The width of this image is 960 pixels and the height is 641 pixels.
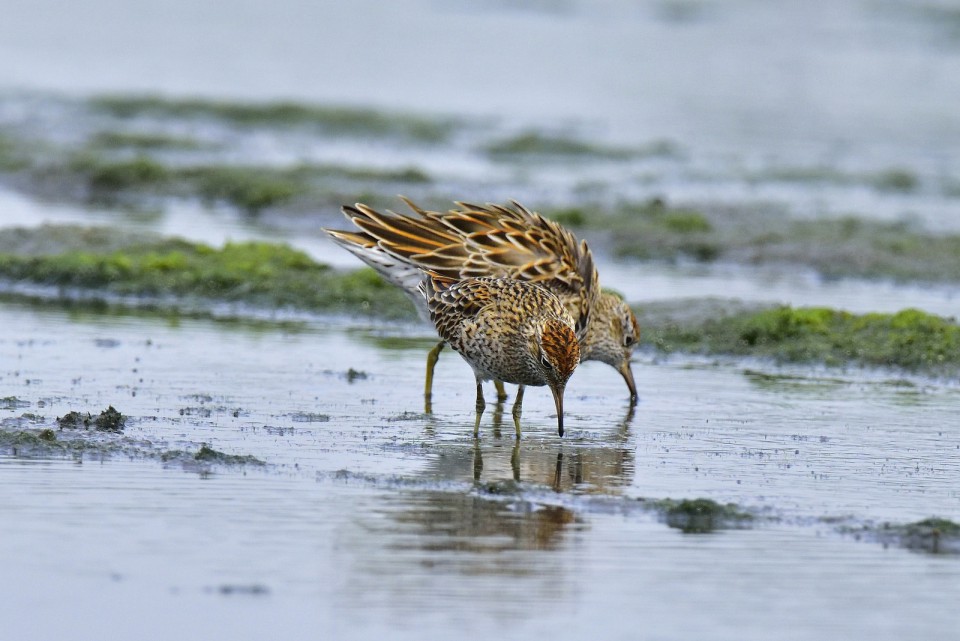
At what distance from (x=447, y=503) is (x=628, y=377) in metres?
3.52

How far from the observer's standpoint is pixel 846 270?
17266 millimetres

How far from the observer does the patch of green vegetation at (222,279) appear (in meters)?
13.9

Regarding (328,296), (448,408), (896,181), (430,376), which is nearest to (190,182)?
(328,296)

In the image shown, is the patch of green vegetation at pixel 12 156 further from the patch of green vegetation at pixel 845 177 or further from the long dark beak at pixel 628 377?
the long dark beak at pixel 628 377

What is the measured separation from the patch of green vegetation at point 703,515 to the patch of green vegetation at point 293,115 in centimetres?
2122

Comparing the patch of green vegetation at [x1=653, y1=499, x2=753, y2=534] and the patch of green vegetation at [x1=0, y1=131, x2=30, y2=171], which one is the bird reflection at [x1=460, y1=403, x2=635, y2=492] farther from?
the patch of green vegetation at [x1=0, y1=131, x2=30, y2=171]

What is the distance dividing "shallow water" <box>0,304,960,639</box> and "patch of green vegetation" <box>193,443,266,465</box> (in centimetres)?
8

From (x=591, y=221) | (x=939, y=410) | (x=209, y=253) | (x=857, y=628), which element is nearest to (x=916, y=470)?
(x=939, y=410)

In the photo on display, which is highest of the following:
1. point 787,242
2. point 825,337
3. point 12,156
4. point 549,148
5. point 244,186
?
point 549,148

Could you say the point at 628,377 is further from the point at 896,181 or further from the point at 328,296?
the point at 896,181

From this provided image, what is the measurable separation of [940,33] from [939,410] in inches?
1401

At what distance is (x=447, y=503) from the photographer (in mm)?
7699

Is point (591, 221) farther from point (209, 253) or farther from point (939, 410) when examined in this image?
point (939, 410)

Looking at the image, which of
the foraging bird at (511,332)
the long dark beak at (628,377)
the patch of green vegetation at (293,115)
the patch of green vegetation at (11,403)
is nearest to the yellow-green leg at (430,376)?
the foraging bird at (511,332)
